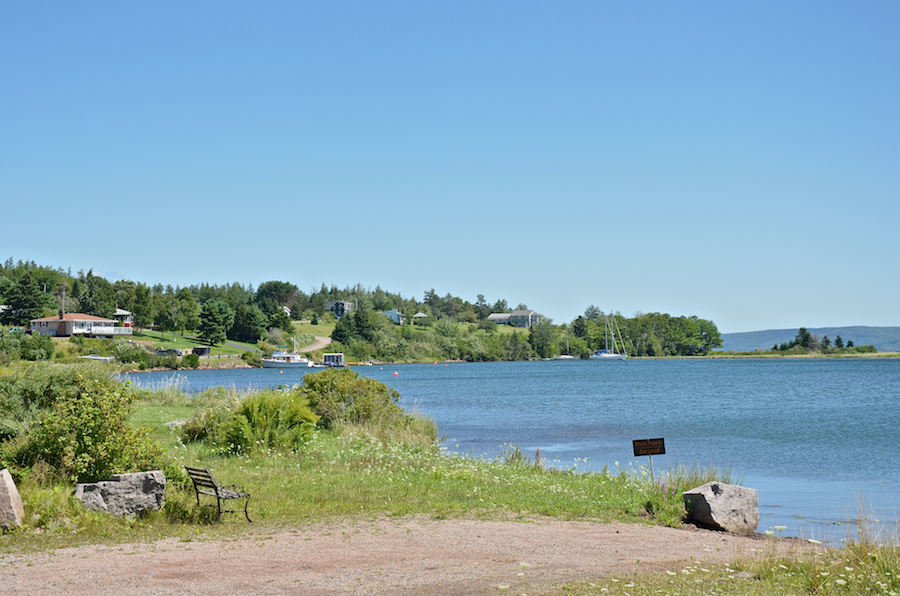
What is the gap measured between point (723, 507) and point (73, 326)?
11507 centimetres

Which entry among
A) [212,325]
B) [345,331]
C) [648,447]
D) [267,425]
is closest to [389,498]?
[648,447]

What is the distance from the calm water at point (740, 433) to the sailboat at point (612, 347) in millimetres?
102081

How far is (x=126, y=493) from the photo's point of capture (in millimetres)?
11703

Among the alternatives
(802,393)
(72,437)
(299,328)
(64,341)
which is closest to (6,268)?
(299,328)

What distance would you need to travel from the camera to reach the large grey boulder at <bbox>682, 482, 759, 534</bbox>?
13.6m

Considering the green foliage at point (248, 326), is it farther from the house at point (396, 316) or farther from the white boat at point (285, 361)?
the house at point (396, 316)

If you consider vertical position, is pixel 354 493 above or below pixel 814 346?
below

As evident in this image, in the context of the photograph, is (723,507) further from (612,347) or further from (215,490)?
(612,347)

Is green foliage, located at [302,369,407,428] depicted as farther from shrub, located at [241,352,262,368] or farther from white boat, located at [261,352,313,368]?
shrub, located at [241,352,262,368]

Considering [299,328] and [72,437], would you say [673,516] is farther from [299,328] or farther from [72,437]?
[299,328]

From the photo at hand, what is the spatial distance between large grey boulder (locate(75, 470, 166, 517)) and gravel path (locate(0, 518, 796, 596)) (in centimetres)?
159

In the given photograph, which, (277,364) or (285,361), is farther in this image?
(285,361)

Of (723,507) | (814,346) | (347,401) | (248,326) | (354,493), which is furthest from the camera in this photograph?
(814,346)

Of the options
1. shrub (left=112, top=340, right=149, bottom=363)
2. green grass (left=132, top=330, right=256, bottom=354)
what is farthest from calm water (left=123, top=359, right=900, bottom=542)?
green grass (left=132, top=330, right=256, bottom=354)
